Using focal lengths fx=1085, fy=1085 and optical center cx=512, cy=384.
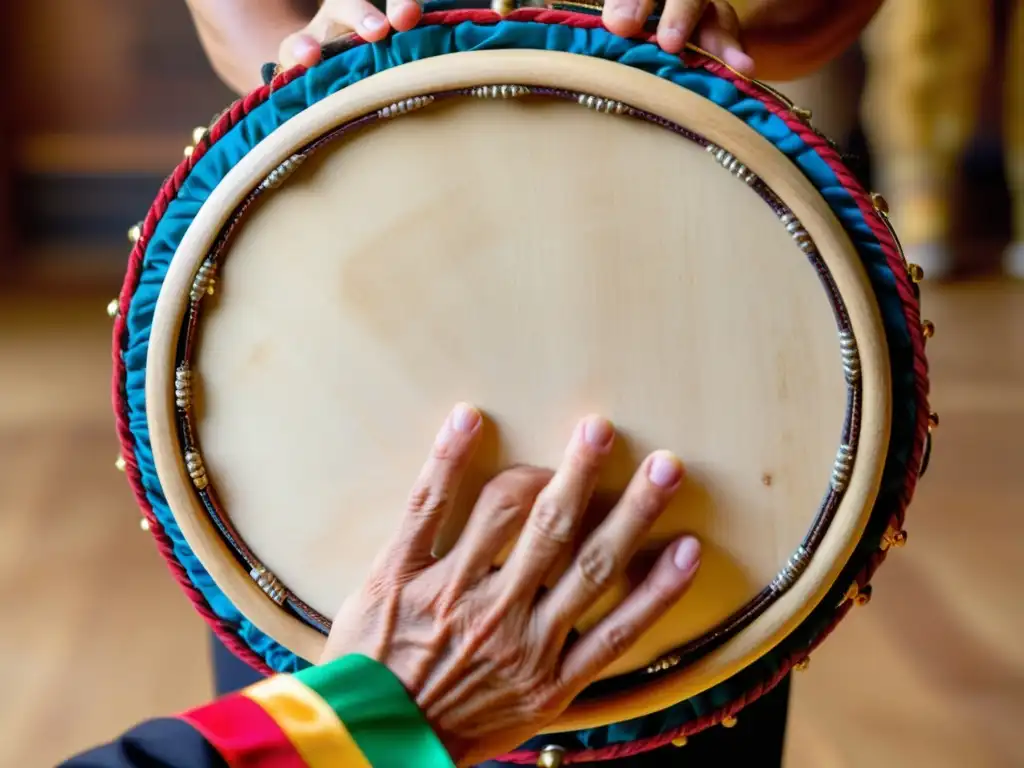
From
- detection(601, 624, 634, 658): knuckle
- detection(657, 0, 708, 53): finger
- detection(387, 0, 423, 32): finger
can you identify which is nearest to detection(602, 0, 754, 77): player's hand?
detection(657, 0, 708, 53): finger

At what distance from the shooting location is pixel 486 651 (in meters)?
0.57

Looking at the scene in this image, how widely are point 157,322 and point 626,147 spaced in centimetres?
28

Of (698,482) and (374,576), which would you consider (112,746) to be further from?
(698,482)

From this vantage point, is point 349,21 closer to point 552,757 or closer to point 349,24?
point 349,24

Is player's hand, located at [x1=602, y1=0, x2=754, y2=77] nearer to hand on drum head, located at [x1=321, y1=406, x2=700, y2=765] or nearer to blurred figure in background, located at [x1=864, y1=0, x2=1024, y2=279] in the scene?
hand on drum head, located at [x1=321, y1=406, x2=700, y2=765]

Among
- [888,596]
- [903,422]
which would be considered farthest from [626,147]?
[888,596]

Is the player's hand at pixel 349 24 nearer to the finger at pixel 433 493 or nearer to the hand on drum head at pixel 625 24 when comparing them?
the hand on drum head at pixel 625 24

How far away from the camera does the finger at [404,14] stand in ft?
1.91

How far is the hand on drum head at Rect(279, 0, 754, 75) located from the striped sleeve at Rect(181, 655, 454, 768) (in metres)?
0.33

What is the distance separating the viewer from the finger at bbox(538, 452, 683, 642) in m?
0.58

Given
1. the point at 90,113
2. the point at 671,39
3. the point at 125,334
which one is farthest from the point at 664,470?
the point at 90,113

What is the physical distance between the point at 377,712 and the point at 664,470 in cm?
20

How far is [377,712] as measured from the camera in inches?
21.1

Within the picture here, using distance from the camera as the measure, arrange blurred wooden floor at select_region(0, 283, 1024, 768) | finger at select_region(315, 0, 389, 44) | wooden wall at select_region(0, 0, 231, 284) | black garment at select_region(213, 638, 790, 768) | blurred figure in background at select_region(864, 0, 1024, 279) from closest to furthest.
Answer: finger at select_region(315, 0, 389, 44)
black garment at select_region(213, 638, 790, 768)
blurred wooden floor at select_region(0, 283, 1024, 768)
blurred figure in background at select_region(864, 0, 1024, 279)
wooden wall at select_region(0, 0, 231, 284)
